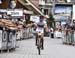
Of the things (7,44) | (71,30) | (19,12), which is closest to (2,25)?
(7,44)

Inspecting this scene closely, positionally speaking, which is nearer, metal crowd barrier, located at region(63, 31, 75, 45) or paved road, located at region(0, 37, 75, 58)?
paved road, located at region(0, 37, 75, 58)

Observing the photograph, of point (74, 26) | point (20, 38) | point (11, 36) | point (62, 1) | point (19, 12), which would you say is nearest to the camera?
point (11, 36)

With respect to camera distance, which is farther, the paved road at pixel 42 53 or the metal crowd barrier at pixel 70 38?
the metal crowd barrier at pixel 70 38

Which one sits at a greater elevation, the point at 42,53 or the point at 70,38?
the point at 42,53

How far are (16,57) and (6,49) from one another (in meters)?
2.65

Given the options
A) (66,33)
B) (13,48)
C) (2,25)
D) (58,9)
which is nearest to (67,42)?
(66,33)

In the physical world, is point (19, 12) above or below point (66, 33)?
above

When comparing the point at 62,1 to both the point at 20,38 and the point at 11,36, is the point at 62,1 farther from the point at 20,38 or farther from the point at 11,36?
the point at 11,36

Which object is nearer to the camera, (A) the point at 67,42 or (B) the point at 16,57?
(B) the point at 16,57

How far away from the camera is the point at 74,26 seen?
2878cm

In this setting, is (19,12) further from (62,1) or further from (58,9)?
(62,1)

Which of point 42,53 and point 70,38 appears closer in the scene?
point 42,53

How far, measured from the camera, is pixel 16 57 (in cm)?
1706

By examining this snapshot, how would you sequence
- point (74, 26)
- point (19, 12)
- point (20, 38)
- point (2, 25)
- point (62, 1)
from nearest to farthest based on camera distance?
point (2, 25)
point (19, 12)
point (74, 26)
point (20, 38)
point (62, 1)
